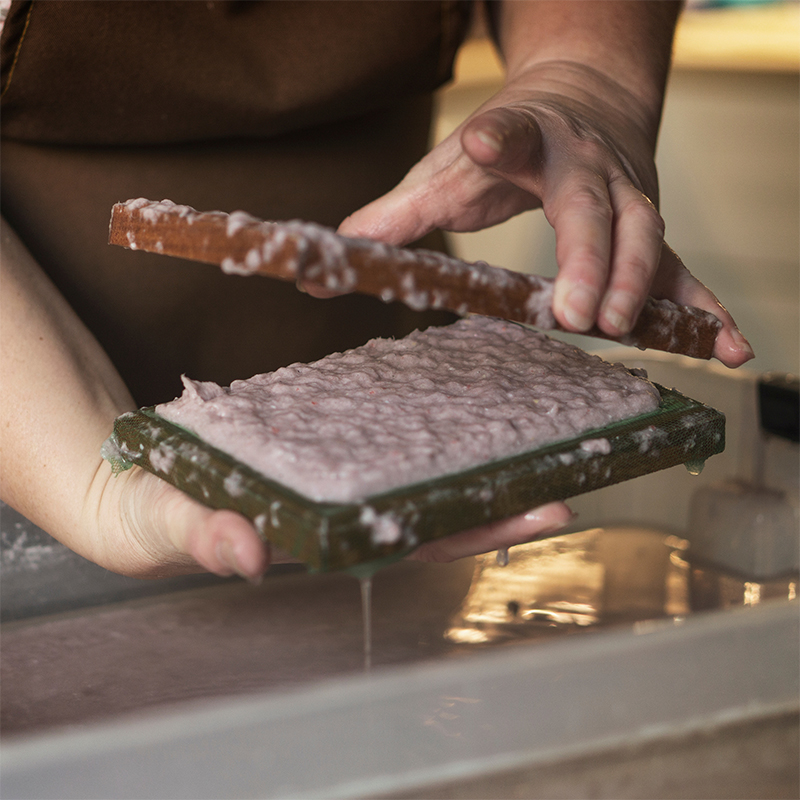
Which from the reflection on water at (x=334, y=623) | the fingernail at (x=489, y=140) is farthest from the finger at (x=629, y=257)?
the reflection on water at (x=334, y=623)

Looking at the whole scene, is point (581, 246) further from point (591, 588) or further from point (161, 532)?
point (591, 588)

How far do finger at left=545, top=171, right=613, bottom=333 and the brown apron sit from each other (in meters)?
0.33

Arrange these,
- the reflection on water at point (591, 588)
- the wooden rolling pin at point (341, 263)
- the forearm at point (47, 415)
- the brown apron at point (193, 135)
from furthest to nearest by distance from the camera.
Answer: the reflection on water at point (591, 588)
the brown apron at point (193, 135)
the forearm at point (47, 415)
the wooden rolling pin at point (341, 263)

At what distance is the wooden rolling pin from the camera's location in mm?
463

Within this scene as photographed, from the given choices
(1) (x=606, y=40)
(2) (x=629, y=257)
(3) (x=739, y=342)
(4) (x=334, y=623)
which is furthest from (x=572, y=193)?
(4) (x=334, y=623)

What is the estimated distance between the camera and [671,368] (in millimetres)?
1128

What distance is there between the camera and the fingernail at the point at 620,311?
1.77 ft

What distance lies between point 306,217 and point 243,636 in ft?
1.39

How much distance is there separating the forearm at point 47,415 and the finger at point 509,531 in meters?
0.26

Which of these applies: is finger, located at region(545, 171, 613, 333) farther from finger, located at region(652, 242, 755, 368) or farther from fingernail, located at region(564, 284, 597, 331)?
finger, located at region(652, 242, 755, 368)

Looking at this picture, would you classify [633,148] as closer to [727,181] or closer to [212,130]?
[212,130]

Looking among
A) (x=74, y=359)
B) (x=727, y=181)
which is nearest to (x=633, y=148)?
(x=74, y=359)

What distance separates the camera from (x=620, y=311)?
540 mm

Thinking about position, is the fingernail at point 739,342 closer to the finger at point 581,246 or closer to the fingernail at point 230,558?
the finger at point 581,246
